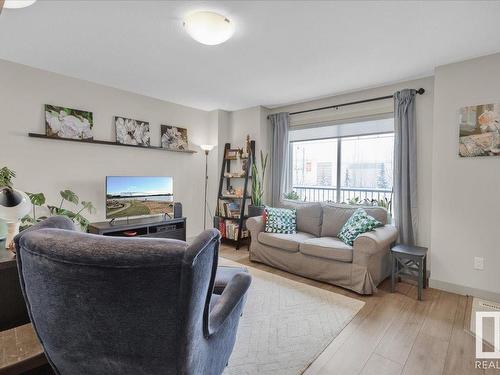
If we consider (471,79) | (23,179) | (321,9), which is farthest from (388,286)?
(23,179)

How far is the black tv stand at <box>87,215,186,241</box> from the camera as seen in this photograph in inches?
127

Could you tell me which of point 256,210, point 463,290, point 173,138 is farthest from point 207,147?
point 463,290

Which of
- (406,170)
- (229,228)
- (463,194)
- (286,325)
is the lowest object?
(286,325)

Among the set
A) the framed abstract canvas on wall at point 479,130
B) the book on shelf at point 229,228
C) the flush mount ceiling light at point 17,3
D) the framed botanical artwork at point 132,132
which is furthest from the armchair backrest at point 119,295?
the book on shelf at point 229,228

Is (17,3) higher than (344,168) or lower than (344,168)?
higher

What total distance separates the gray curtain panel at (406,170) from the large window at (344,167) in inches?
12.6

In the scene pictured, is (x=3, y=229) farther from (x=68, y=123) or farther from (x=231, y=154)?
(x=231, y=154)

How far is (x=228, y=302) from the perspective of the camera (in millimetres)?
1235

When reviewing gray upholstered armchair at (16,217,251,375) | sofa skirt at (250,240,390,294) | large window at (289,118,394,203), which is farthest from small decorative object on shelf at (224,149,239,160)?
gray upholstered armchair at (16,217,251,375)

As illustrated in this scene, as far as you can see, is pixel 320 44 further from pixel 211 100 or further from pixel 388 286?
pixel 388 286

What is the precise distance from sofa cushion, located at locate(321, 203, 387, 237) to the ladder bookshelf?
4.51ft

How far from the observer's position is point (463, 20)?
6.63 ft

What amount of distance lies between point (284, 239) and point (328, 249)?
0.59 meters

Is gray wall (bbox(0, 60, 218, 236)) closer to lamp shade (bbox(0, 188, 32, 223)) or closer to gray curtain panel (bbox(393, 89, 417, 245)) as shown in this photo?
lamp shade (bbox(0, 188, 32, 223))
